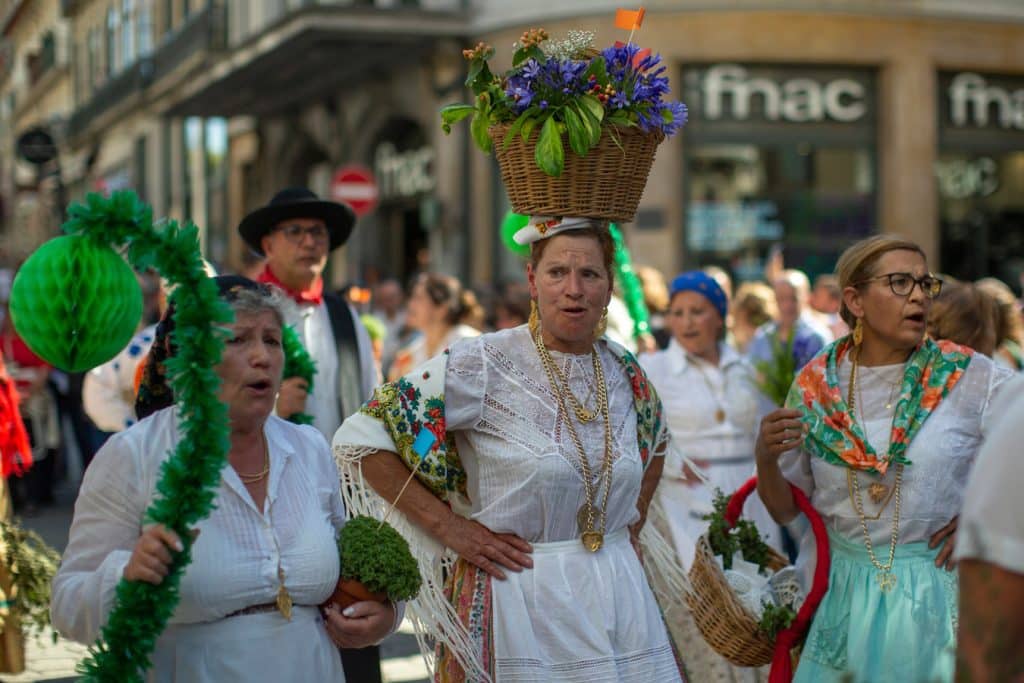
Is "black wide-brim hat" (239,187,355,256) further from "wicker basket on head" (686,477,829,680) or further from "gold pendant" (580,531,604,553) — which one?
"gold pendant" (580,531,604,553)

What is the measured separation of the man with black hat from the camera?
21.8 feet

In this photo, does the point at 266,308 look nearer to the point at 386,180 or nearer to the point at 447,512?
the point at 447,512

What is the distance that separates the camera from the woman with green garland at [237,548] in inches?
138

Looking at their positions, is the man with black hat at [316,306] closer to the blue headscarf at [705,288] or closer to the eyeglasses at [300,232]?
the eyeglasses at [300,232]

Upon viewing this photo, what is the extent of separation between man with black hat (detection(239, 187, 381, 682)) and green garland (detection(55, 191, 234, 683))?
3.08 meters

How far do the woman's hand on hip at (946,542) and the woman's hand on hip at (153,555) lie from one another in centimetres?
245

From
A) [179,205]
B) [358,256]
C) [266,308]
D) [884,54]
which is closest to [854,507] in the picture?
[266,308]

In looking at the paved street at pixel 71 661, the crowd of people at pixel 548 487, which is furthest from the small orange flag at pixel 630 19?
the paved street at pixel 71 661

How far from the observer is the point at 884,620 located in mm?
4652

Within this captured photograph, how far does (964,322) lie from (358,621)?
11.2 feet

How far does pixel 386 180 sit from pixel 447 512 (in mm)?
20731

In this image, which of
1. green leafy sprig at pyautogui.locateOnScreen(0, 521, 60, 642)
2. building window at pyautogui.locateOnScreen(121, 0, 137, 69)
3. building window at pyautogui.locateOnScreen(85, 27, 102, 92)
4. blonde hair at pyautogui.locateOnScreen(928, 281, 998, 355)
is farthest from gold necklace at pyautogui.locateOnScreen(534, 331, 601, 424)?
building window at pyautogui.locateOnScreen(85, 27, 102, 92)

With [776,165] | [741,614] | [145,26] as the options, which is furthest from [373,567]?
[145,26]

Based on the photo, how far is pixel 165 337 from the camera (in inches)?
149
